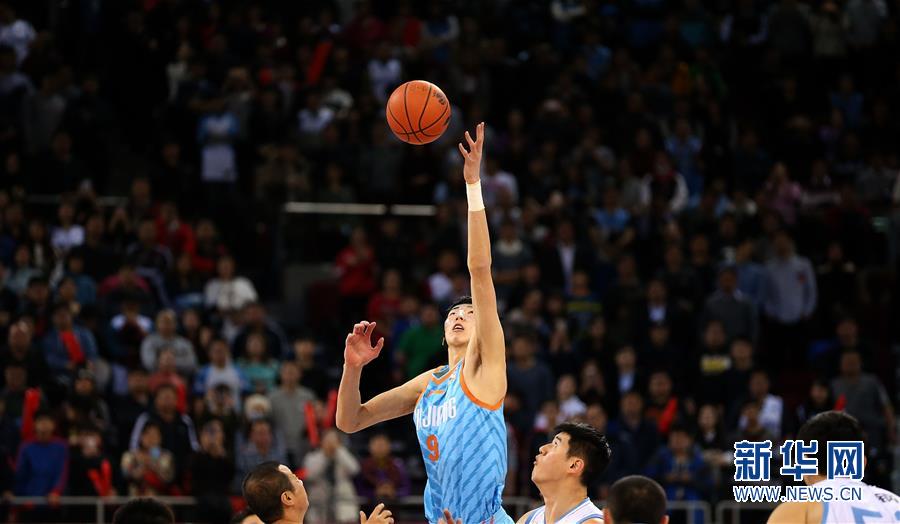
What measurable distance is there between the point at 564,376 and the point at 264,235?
5.14 metres

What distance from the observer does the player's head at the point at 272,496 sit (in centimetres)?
795

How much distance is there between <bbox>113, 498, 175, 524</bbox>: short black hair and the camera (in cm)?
746

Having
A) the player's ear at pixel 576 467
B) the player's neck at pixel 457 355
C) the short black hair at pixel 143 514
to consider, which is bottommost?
the short black hair at pixel 143 514

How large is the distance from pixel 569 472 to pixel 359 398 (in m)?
1.44

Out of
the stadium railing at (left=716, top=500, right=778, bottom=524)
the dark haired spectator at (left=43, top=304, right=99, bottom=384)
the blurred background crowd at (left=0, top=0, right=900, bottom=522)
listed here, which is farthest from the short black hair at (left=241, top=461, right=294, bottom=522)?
the dark haired spectator at (left=43, top=304, right=99, bottom=384)

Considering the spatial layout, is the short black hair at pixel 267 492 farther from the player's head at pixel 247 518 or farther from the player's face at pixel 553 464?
the player's face at pixel 553 464

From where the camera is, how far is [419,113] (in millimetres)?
10023

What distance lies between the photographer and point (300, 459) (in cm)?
1677

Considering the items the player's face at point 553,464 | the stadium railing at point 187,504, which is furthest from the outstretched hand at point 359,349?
the stadium railing at point 187,504

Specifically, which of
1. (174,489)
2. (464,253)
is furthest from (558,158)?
(174,489)

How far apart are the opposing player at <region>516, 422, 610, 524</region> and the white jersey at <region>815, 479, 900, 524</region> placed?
48.0 inches

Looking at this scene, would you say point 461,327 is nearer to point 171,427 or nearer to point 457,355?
point 457,355

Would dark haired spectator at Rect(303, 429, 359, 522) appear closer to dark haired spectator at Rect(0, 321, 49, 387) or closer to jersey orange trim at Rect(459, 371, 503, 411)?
dark haired spectator at Rect(0, 321, 49, 387)

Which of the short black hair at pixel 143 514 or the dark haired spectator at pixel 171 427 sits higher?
the dark haired spectator at pixel 171 427
